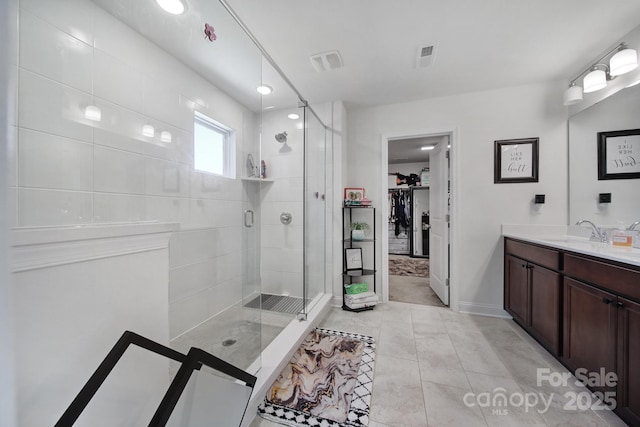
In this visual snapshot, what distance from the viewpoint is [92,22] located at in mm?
1235

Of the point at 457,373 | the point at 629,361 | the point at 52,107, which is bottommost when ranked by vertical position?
the point at 457,373

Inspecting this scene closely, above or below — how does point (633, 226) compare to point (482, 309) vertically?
above

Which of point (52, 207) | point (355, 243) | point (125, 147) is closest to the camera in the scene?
point (52, 207)

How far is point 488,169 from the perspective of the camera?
2.51 m

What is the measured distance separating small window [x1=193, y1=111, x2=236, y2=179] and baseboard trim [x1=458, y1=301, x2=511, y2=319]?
278cm

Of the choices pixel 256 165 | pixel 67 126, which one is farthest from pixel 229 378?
pixel 256 165

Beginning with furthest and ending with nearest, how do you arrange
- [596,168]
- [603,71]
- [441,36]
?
[596,168] → [603,71] → [441,36]

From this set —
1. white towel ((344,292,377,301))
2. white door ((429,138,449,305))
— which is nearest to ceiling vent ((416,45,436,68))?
white door ((429,138,449,305))

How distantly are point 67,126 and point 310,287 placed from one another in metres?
2.16

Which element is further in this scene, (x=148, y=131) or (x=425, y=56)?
(x=425, y=56)

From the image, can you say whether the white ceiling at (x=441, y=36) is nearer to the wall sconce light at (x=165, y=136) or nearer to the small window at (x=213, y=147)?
the small window at (x=213, y=147)

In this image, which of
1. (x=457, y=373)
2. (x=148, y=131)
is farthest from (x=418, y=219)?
(x=148, y=131)

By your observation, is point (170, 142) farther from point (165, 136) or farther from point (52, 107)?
point (52, 107)

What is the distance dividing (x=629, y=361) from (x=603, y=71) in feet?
7.15
